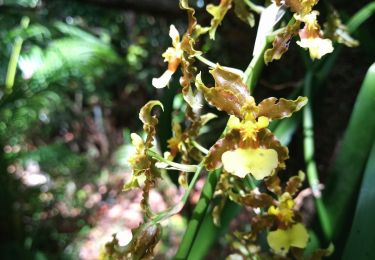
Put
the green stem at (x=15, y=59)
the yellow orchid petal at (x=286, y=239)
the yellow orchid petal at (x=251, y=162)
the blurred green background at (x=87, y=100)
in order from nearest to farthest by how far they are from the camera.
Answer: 1. the yellow orchid petal at (x=251, y=162)
2. the yellow orchid petal at (x=286, y=239)
3. the blurred green background at (x=87, y=100)
4. the green stem at (x=15, y=59)

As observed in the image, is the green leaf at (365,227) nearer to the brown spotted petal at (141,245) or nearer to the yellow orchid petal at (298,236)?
the yellow orchid petal at (298,236)

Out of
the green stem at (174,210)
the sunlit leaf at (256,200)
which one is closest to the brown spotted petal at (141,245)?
the green stem at (174,210)

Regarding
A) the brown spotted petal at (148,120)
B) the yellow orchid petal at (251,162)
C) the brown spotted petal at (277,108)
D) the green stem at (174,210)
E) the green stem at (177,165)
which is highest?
the brown spotted petal at (277,108)

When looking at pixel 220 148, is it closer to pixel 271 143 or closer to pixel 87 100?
pixel 271 143

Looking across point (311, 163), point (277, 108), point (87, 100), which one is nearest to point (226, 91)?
point (277, 108)

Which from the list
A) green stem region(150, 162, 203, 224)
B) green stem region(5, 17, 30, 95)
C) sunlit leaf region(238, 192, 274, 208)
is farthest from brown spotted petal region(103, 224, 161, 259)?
green stem region(5, 17, 30, 95)

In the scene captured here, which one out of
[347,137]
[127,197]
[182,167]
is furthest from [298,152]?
[127,197]

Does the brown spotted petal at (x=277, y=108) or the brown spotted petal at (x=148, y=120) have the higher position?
the brown spotted petal at (x=277, y=108)

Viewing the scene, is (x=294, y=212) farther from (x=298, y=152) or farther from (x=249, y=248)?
(x=298, y=152)

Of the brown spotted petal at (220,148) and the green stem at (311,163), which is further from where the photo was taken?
the green stem at (311,163)
